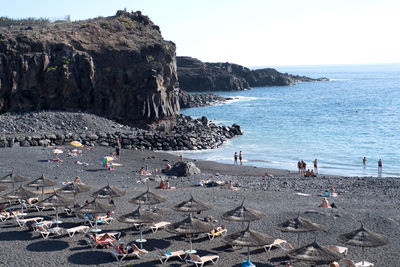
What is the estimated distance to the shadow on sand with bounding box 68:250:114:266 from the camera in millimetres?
16844

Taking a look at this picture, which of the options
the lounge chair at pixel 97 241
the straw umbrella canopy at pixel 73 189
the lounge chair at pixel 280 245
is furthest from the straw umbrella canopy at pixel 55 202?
the lounge chair at pixel 280 245

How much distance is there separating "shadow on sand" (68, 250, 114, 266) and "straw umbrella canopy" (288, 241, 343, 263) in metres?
6.44

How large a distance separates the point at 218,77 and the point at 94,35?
279 feet

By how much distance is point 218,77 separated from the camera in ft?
466

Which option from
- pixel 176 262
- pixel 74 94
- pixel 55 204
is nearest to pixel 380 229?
pixel 176 262

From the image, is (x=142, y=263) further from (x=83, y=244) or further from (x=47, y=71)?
(x=47, y=71)

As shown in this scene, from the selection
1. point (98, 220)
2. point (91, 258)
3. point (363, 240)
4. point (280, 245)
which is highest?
point (363, 240)

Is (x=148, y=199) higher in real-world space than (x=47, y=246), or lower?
higher

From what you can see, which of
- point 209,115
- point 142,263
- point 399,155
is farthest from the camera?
point 209,115

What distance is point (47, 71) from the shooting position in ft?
172

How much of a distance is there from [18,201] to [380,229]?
17.8 metres

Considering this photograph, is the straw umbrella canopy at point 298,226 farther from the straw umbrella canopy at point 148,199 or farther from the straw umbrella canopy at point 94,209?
the straw umbrella canopy at point 94,209

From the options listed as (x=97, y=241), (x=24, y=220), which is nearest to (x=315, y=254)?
(x=97, y=241)

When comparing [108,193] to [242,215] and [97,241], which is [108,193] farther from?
[242,215]
